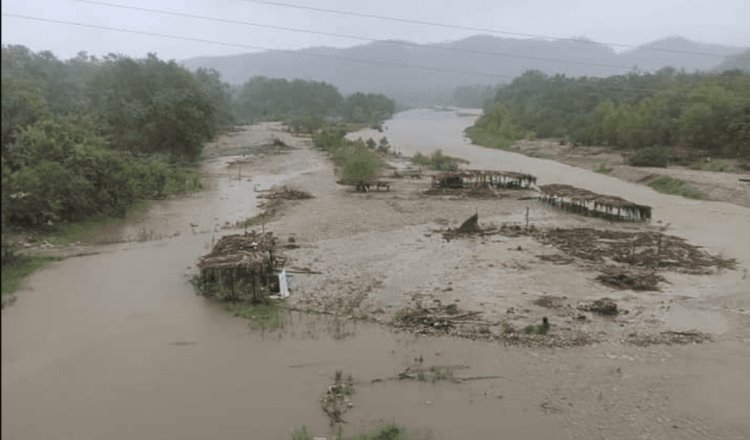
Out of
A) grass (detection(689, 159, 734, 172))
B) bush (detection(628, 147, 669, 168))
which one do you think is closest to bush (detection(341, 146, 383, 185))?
bush (detection(628, 147, 669, 168))

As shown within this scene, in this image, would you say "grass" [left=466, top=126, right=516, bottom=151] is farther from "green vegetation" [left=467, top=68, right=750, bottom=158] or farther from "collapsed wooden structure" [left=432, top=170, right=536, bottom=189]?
"collapsed wooden structure" [left=432, top=170, right=536, bottom=189]

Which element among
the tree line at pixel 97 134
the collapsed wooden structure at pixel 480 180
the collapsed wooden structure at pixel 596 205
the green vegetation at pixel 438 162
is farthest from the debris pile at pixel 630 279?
the green vegetation at pixel 438 162

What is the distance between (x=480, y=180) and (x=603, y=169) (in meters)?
12.1

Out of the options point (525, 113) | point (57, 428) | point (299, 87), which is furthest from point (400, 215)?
point (299, 87)

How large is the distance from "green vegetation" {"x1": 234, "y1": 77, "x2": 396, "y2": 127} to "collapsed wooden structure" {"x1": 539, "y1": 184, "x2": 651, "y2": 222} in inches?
2636

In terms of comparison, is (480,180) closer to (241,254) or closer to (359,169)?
(359,169)

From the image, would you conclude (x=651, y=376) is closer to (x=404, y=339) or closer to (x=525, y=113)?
(x=404, y=339)

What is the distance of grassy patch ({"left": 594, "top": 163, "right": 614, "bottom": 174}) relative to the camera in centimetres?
3749

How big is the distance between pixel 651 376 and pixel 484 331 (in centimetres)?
314

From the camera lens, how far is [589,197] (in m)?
25.2

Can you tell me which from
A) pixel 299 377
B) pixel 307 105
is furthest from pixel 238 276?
pixel 307 105

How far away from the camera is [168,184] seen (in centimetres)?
2731

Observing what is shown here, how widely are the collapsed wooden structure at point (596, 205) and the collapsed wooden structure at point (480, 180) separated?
3034 mm

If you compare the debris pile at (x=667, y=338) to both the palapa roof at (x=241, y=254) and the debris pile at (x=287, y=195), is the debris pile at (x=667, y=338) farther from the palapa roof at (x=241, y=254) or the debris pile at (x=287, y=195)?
the debris pile at (x=287, y=195)
